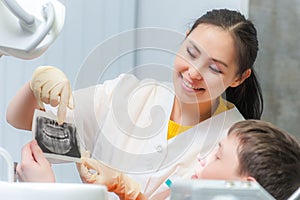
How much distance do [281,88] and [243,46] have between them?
2.42 feet

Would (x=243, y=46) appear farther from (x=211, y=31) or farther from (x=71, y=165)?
(x=71, y=165)

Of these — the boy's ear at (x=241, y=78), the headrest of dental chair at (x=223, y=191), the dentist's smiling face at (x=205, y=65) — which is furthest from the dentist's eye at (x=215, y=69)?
the headrest of dental chair at (x=223, y=191)

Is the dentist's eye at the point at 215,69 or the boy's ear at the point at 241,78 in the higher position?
the dentist's eye at the point at 215,69

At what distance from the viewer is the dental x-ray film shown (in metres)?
1.28

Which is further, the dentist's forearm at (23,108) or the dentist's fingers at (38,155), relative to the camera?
the dentist's forearm at (23,108)

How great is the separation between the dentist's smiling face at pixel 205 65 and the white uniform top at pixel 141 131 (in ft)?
0.23

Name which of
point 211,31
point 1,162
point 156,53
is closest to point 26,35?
point 156,53

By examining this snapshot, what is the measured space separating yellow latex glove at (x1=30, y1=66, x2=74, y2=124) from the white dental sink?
1.98 ft

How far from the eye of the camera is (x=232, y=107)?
5.51ft

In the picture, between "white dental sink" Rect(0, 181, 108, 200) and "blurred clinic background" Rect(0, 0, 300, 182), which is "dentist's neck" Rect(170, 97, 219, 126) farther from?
"white dental sink" Rect(0, 181, 108, 200)

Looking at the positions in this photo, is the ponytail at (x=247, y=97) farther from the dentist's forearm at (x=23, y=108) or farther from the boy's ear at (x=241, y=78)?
the dentist's forearm at (x=23, y=108)

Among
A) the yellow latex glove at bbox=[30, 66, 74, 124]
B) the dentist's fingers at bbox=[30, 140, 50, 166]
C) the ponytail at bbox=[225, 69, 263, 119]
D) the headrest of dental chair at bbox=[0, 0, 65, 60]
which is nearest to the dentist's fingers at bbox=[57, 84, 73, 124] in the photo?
the yellow latex glove at bbox=[30, 66, 74, 124]

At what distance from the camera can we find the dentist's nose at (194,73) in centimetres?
149

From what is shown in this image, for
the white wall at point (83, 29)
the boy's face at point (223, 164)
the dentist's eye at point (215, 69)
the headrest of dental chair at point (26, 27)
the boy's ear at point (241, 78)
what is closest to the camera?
the headrest of dental chair at point (26, 27)
